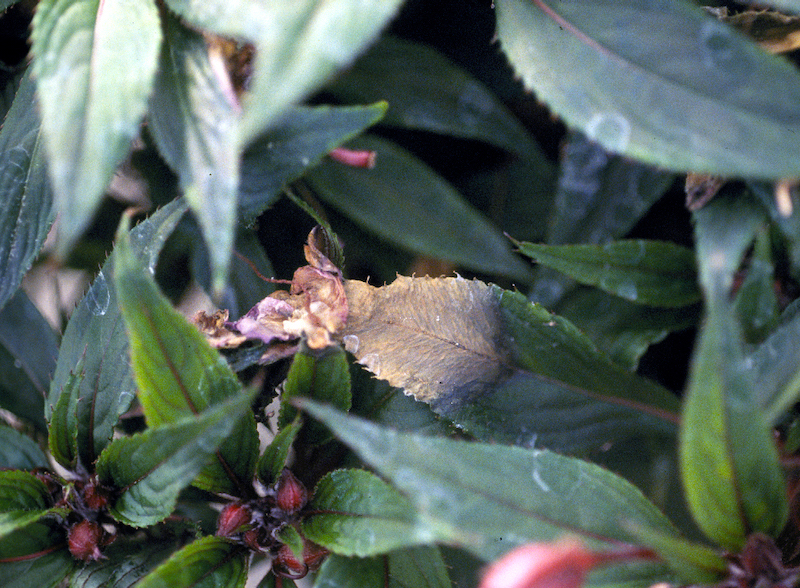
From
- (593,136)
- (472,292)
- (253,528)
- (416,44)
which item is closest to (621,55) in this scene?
(593,136)

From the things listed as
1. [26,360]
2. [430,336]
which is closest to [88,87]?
[430,336]

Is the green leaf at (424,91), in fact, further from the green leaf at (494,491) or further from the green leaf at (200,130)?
the green leaf at (494,491)

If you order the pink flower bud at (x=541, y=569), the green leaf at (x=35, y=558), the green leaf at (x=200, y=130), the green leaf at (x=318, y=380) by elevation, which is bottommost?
the green leaf at (x=35, y=558)

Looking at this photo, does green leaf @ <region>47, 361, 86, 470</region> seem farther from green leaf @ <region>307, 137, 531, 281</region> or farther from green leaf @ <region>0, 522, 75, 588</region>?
green leaf @ <region>307, 137, 531, 281</region>

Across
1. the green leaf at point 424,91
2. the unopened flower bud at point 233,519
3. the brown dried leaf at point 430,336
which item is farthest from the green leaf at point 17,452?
the green leaf at point 424,91

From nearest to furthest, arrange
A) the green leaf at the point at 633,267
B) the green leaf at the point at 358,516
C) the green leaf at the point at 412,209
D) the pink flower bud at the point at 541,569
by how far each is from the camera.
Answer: the pink flower bud at the point at 541,569, the green leaf at the point at 358,516, the green leaf at the point at 633,267, the green leaf at the point at 412,209

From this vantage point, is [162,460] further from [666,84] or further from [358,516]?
[666,84]
